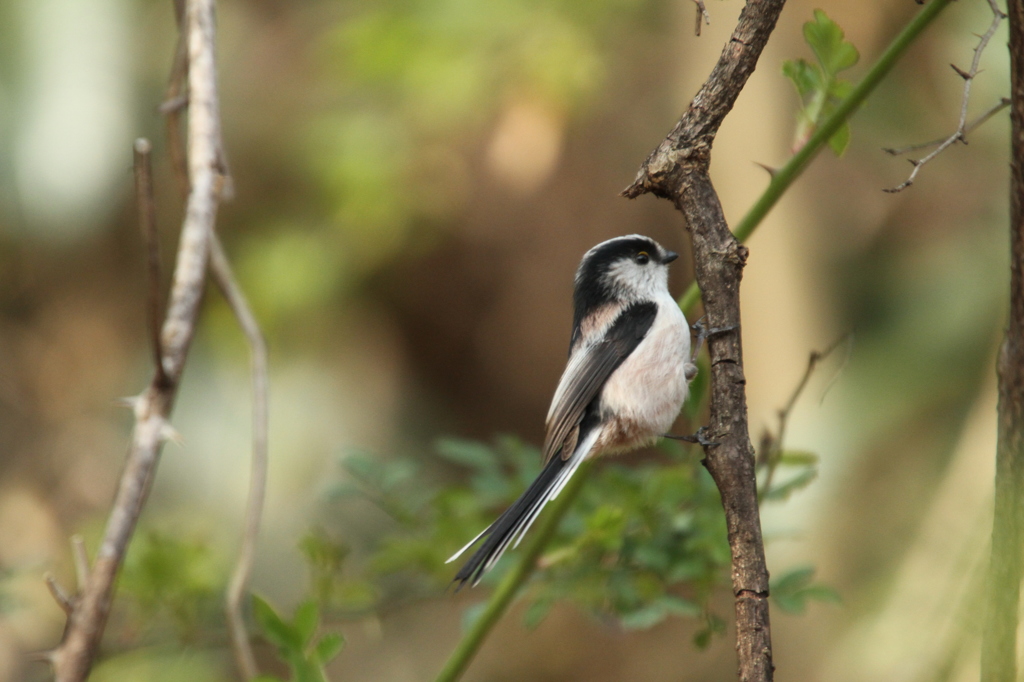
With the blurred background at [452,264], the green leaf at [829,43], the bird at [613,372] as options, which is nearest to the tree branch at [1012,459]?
the green leaf at [829,43]

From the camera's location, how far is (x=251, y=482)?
6.59 feet

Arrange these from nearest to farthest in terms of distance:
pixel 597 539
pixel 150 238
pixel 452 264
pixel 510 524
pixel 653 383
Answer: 1. pixel 150 238
2. pixel 510 524
3. pixel 597 539
4. pixel 653 383
5. pixel 452 264

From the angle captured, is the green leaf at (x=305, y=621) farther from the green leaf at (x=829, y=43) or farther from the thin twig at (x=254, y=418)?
A: the green leaf at (x=829, y=43)

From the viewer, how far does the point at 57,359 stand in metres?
6.12

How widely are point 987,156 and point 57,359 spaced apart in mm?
6414

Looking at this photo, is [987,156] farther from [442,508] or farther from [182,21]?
[182,21]

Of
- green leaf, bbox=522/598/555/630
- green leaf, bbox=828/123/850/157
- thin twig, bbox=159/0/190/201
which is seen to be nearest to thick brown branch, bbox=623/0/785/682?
green leaf, bbox=828/123/850/157

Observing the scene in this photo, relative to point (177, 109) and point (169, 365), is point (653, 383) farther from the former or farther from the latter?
point (177, 109)

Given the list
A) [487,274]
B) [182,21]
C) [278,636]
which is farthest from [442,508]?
[487,274]

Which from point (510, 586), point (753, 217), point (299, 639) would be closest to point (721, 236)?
point (753, 217)

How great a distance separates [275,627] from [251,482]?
0.47 m

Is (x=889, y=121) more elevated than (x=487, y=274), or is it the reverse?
(x=889, y=121)

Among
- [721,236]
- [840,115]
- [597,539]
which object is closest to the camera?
[721,236]

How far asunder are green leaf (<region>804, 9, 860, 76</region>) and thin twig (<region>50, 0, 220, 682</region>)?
1308mm
